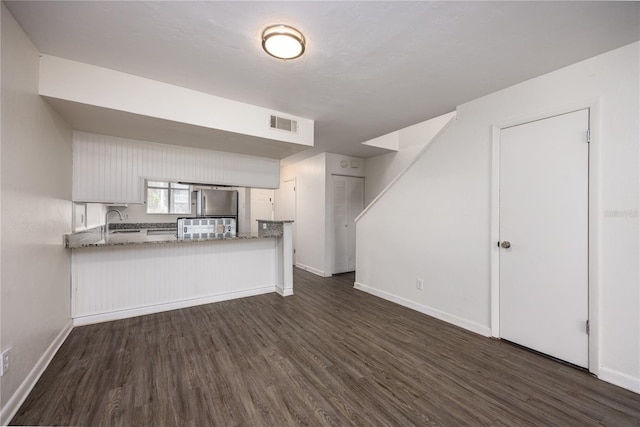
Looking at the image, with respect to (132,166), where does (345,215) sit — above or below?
below

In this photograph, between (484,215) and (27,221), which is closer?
(27,221)

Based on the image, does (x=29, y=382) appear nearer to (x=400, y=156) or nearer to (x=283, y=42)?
(x=283, y=42)

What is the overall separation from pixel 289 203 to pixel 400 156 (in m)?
2.78

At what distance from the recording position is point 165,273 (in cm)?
336

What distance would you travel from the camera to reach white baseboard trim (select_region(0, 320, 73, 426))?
59.9 inches

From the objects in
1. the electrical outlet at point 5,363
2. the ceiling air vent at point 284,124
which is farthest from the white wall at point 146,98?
the electrical outlet at point 5,363

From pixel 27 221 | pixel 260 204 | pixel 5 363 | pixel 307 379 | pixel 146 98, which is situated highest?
pixel 146 98

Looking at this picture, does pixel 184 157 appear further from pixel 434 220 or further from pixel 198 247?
pixel 434 220

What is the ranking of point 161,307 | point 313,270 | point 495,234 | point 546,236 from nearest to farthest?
1. point 546,236
2. point 495,234
3. point 161,307
4. point 313,270

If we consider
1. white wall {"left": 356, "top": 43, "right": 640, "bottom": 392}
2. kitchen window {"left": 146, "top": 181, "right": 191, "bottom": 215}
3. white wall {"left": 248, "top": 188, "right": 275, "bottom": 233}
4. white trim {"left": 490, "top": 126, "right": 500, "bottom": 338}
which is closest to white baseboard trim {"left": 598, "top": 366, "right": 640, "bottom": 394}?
white wall {"left": 356, "top": 43, "right": 640, "bottom": 392}

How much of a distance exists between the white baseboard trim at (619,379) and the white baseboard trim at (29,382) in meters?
4.00

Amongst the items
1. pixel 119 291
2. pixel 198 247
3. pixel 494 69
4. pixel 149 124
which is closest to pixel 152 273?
pixel 119 291

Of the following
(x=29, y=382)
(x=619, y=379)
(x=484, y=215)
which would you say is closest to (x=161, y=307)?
(x=29, y=382)

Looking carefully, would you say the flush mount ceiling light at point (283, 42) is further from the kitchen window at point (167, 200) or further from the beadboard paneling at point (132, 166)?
the kitchen window at point (167, 200)
